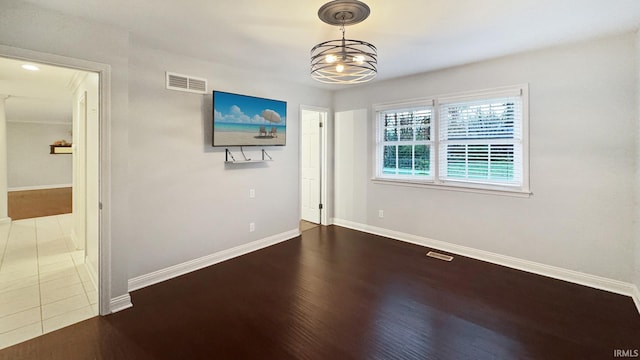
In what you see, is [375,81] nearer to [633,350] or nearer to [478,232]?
[478,232]

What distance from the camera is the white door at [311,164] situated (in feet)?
Result: 18.4

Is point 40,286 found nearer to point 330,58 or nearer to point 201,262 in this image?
point 201,262

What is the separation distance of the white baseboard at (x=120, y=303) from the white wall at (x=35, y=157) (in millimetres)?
10814

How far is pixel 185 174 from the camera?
347 cm

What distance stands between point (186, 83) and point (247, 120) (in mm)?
828

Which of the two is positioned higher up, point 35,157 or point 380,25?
point 380,25

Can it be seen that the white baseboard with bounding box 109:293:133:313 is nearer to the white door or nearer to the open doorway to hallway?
the open doorway to hallway

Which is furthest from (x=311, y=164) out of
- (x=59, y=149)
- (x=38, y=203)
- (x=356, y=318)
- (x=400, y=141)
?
(x=59, y=149)

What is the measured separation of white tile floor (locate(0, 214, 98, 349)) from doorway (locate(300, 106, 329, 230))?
3.26 meters

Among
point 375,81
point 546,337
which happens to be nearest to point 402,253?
point 546,337

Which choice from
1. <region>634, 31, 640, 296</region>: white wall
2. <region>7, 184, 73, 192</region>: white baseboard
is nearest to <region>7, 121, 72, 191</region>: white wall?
<region>7, 184, 73, 192</region>: white baseboard

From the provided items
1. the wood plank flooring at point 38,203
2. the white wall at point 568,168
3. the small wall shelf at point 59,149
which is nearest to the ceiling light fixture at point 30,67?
the wood plank flooring at point 38,203

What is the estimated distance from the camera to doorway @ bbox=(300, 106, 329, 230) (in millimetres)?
5535

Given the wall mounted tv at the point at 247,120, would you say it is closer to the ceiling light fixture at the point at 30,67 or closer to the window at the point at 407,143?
the window at the point at 407,143
